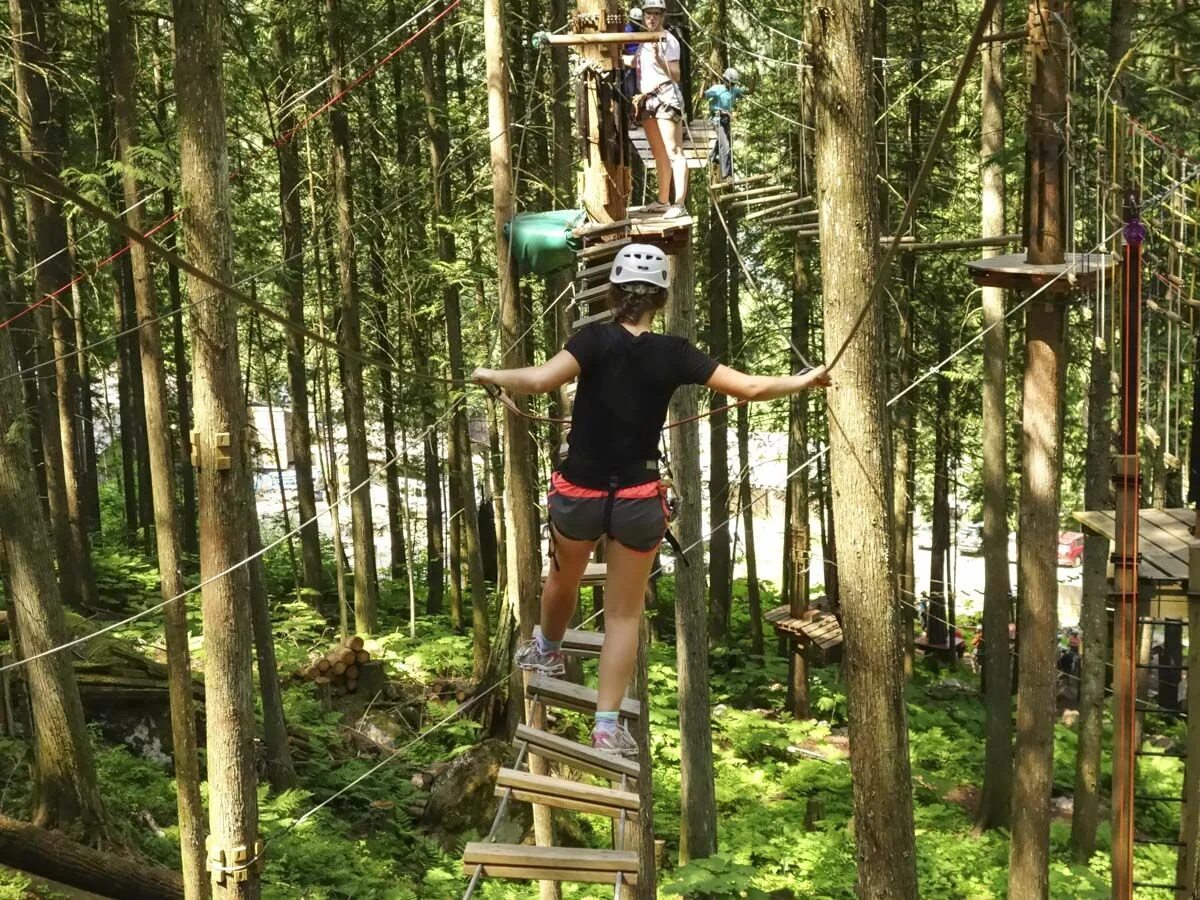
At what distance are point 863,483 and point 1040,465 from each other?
3.92 meters

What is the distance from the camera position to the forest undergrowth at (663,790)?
1086cm

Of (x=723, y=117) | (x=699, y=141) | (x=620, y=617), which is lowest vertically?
(x=620, y=617)

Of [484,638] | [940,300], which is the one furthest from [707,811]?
[940,300]

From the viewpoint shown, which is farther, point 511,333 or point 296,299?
point 296,299

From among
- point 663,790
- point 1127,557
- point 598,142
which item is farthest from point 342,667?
point 1127,557

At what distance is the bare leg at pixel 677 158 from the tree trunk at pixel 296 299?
8.02 metres

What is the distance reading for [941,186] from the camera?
726 inches

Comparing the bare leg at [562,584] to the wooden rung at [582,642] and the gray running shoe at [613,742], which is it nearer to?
the wooden rung at [582,642]

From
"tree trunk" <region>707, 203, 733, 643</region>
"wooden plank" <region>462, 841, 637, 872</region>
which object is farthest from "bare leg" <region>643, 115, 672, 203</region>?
"tree trunk" <region>707, 203, 733, 643</region>

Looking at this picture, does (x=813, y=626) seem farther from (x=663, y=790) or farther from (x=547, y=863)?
(x=547, y=863)

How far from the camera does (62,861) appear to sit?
917 centimetres

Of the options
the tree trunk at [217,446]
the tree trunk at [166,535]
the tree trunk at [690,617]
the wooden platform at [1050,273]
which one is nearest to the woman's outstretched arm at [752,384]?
the tree trunk at [217,446]

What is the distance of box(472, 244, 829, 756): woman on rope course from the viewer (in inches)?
183

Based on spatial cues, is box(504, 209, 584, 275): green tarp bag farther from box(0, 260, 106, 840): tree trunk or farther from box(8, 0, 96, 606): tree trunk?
box(8, 0, 96, 606): tree trunk
